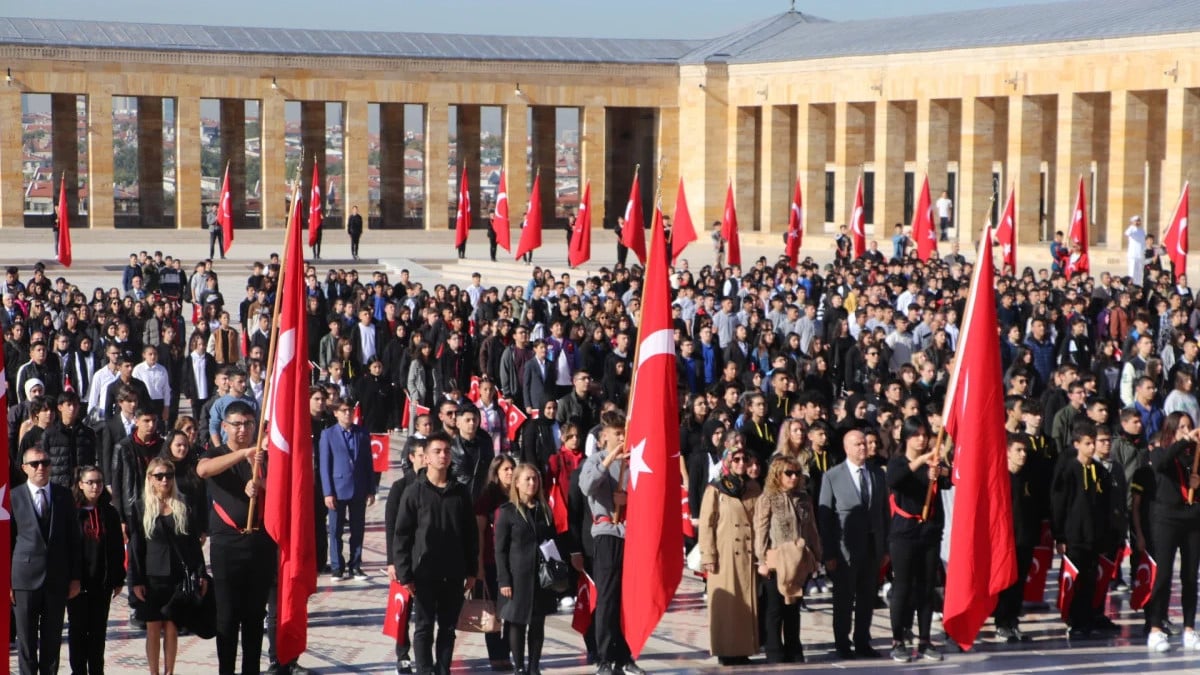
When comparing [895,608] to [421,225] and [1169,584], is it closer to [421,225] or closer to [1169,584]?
[1169,584]

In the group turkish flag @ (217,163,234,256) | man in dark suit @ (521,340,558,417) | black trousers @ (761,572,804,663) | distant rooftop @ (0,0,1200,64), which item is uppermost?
distant rooftop @ (0,0,1200,64)

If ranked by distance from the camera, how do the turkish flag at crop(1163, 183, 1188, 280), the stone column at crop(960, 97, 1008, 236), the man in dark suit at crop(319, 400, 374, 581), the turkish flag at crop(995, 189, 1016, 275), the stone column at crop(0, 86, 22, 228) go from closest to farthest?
the man in dark suit at crop(319, 400, 374, 581), the turkish flag at crop(1163, 183, 1188, 280), the turkish flag at crop(995, 189, 1016, 275), the stone column at crop(960, 97, 1008, 236), the stone column at crop(0, 86, 22, 228)

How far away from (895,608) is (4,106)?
38.5 meters

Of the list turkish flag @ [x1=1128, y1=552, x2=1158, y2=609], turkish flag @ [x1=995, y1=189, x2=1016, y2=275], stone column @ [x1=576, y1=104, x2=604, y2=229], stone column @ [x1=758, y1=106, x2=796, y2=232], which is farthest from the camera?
stone column @ [x1=576, y1=104, x2=604, y2=229]

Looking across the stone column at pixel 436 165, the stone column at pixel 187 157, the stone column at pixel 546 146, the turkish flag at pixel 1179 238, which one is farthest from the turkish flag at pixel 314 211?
the turkish flag at pixel 1179 238

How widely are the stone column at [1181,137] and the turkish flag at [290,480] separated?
29.6m

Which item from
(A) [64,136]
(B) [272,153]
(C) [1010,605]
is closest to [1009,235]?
(C) [1010,605]

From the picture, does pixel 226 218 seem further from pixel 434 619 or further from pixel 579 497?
pixel 434 619

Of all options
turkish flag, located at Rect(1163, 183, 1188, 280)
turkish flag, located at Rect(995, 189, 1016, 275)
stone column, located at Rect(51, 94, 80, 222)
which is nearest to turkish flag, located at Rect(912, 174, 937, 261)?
turkish flag, located at Rect(995, 189, 1016, 275)

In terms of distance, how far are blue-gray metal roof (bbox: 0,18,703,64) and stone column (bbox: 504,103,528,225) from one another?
1.51 metres

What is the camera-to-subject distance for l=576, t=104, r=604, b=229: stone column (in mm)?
49188

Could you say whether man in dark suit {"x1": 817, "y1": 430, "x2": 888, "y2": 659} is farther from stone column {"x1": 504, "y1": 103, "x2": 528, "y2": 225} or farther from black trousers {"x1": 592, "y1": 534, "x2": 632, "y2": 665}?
stone column {"x1": 504, "y1": 103, "x2": 528, "y2": 225}

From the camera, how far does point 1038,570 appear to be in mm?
11102

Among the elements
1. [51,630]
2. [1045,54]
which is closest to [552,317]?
[51,630]
